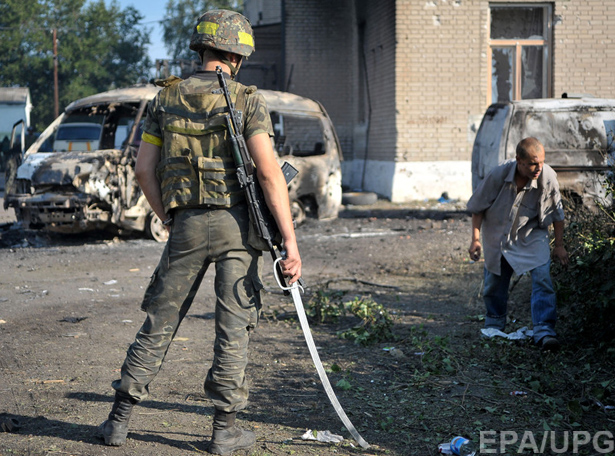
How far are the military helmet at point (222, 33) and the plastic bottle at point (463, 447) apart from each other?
6.69 ft

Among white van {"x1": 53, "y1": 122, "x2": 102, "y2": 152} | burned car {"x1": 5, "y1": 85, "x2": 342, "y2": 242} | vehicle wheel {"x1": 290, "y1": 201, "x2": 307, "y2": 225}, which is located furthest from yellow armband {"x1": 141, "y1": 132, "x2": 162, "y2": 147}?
vehicle wheel {"x1": 290, "y1": 201, "x2": 307, "y2": 225}

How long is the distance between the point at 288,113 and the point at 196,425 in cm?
804

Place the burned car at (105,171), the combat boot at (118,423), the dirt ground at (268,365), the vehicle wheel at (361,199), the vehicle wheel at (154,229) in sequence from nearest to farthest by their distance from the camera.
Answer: the combat boot at (118,423), the dirt ground at (268,365), the burned car at (105,171), the vehicle wheel at (154,229), the vehicle wheel at (361,199)

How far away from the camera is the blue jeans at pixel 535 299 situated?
4.89m

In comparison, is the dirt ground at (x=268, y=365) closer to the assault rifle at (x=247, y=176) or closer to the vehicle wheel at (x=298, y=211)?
the assault rifle at (x=247, y=176)

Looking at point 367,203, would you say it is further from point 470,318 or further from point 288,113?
point 470,318

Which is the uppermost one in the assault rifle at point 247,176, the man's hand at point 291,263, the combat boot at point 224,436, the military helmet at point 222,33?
the military helmet at point 222,33

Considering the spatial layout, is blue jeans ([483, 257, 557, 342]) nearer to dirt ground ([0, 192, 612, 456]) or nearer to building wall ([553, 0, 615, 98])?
dirt ground ([0, 192, 612, 456])

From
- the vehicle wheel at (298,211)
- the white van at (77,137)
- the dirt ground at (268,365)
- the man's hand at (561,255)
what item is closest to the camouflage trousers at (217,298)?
the dirt ground at (268,365)

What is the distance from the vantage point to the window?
15281mm

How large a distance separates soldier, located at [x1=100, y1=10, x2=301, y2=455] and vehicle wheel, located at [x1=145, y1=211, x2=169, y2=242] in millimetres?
6716

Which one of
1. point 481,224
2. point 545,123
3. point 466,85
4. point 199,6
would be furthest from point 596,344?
point 199,6

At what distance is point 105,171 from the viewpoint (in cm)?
920

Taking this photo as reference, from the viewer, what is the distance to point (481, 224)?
17.8 feet
